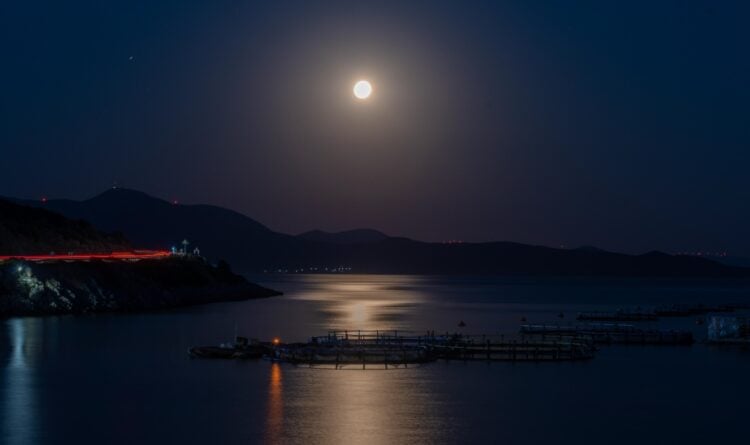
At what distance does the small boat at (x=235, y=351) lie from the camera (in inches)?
2409

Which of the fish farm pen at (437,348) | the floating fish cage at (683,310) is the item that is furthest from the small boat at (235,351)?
the floating fish cage at (683,310)

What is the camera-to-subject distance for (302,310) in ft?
406

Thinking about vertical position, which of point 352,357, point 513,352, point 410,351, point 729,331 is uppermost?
point 729,331

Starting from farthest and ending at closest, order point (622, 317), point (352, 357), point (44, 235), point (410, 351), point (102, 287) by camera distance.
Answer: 1. point (44, 235)
2. point (102, 287)
3. point (622, 317)
4. point (410, 351)
5. point (352, 357)

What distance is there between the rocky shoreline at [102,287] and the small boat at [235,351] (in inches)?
1585

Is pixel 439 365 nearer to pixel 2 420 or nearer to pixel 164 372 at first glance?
pixel 164 372

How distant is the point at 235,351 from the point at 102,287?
5320 centimetres

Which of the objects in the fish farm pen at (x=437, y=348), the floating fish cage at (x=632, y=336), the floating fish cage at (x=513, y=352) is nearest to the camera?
the fish farm pen at (x=437, y=348)

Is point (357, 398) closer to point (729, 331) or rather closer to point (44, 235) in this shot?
point (729, 331)

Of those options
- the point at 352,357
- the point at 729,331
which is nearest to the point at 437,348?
the point at 352,357

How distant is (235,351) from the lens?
61.4 meters

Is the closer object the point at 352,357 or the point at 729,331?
the point at 352,357

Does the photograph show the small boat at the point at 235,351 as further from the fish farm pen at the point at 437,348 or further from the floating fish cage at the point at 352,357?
Answer: the floating fish cage at the point at 352,357

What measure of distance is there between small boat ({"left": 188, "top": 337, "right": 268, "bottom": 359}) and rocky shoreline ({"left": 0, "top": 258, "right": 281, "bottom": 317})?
40256mm
